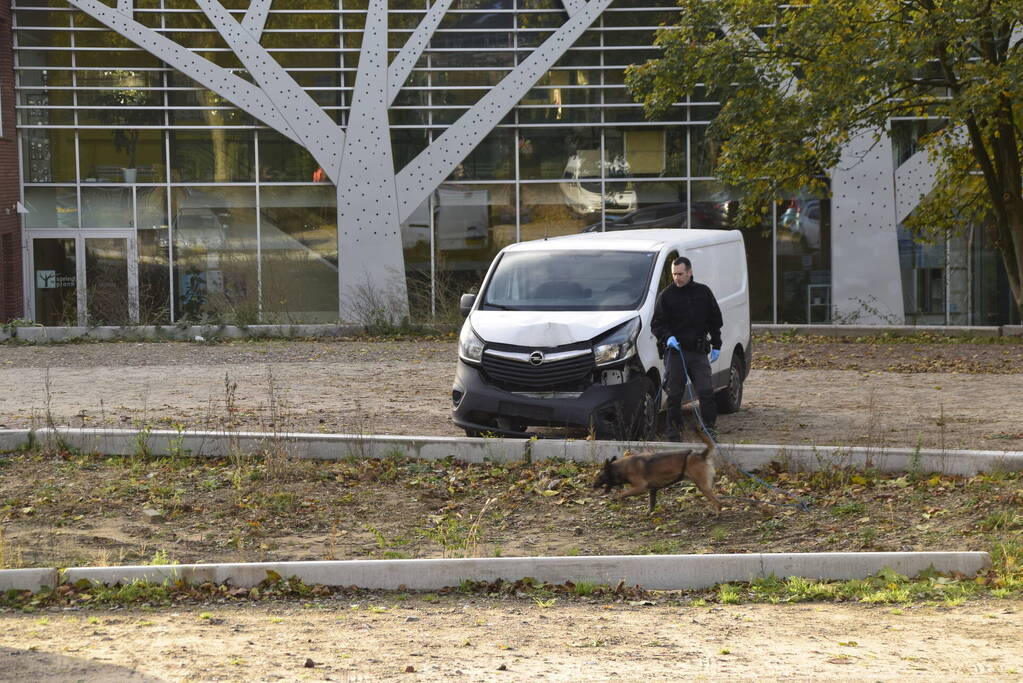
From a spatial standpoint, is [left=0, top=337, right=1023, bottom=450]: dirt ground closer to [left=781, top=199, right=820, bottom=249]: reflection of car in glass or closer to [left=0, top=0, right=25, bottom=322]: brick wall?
[left=0, top=0, right=25, bottom=322]: brick wall

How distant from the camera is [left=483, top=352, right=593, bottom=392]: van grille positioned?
1066 centimetres

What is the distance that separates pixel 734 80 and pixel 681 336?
11089 millimetres

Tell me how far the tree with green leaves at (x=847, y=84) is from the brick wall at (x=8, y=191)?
43.6 ft

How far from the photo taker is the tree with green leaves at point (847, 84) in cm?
1850

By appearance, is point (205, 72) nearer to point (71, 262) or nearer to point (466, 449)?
point (71, 262)

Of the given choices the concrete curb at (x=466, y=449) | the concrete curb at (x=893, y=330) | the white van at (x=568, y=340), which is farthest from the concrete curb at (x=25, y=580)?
the concrete curb at (x=893, y=330)

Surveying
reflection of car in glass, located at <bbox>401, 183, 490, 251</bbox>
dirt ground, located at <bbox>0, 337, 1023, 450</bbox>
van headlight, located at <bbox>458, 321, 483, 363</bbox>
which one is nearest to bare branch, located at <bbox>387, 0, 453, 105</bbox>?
reflection of car in glass, located at <bbox>401, 183, 490, 251</bbox>

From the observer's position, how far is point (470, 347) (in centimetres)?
1109

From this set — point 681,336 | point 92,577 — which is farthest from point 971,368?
point 92,577

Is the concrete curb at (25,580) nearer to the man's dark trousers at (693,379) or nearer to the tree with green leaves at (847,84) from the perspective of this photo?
A: the man's dark trousers at (693,379)

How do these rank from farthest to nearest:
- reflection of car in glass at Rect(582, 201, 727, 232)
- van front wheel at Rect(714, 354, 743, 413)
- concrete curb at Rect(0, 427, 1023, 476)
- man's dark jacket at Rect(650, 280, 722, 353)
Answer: reflection of car in glass at Rect(582, 201, 727, 232), van front wheel at Rect(714, 354, 743, 413), man's dark jacket at Rect(650, 280, 722, 353), concrete curb at Rect(0, 427, 1023, 476)

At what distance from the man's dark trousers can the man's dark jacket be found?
0.31 feet

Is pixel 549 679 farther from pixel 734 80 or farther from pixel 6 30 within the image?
pixel 6 30

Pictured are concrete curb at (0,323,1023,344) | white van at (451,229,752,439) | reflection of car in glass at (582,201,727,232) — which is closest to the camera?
white van at (451,229,752,439)
